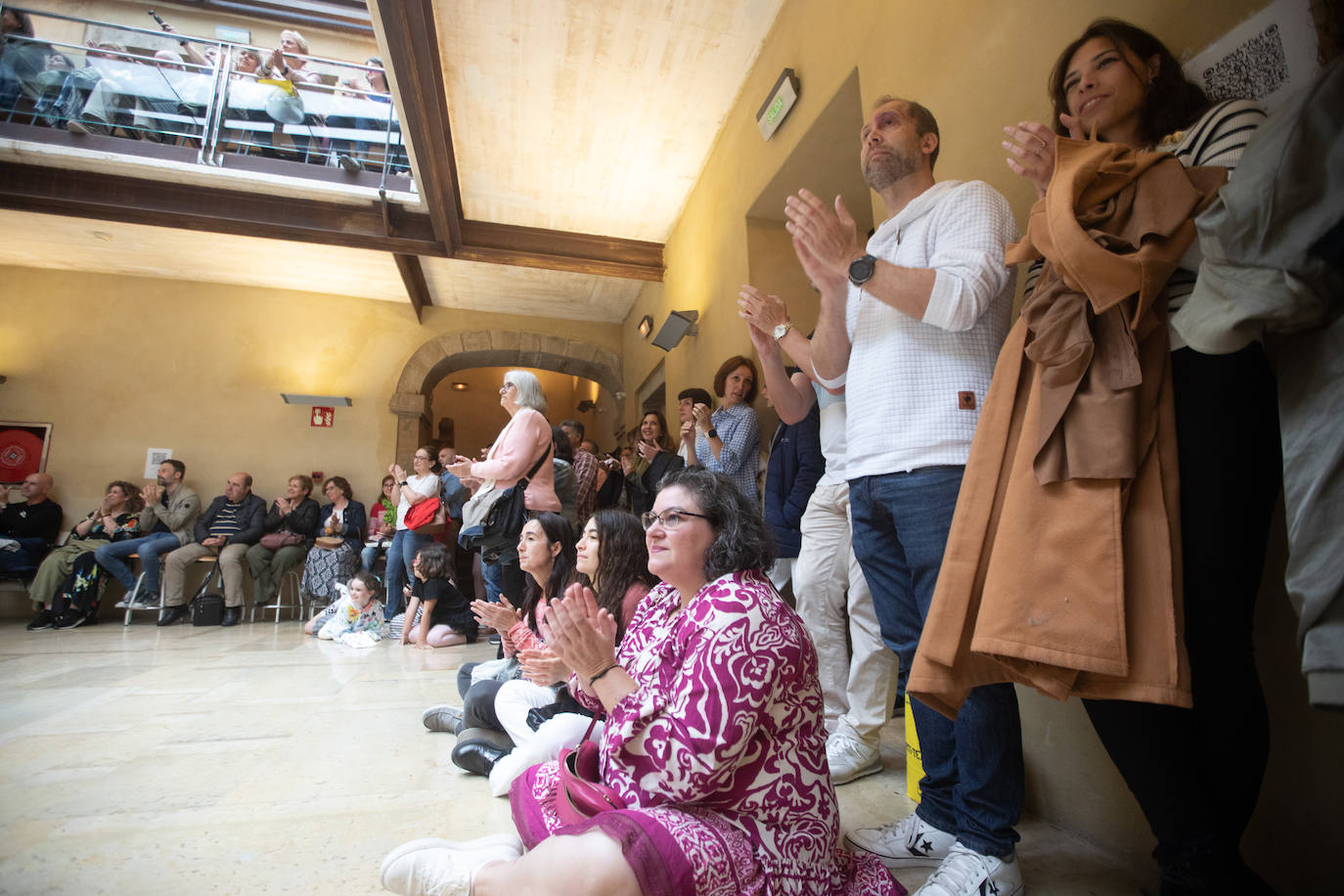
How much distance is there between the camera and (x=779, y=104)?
3.50 meters

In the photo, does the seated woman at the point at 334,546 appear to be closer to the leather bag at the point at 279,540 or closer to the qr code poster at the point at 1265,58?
the leather bag at the point at 279,540

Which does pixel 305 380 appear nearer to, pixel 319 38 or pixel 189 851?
pixel 319 38

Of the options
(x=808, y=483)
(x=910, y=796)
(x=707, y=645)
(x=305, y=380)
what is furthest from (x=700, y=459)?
(x=305, y=380)

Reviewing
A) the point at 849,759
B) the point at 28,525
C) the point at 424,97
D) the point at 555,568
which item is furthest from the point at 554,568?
the point at 28,525

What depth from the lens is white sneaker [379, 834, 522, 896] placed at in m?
1.05

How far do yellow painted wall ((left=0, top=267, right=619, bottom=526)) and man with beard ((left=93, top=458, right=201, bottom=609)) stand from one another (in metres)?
0.39

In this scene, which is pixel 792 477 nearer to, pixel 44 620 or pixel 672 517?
pixel 672 517

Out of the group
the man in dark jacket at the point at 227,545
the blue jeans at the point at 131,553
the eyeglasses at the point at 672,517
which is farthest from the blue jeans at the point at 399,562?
the eyeglasses at the point at 672,517

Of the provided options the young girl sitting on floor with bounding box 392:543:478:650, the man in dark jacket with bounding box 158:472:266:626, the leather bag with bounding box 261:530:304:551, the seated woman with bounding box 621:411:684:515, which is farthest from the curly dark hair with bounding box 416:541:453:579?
the man in dark jacket with bounding box 158:472:266:626

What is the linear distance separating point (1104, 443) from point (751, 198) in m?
3.42

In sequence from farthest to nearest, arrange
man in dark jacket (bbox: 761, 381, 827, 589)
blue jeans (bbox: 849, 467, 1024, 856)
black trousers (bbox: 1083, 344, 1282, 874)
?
man in dark jacket (bbox: 761, 381, 827, 589), blue jeans (bbox: 849, 467, 1024, 856), black trousers (bbox: 1083, 344, 1282, 874)

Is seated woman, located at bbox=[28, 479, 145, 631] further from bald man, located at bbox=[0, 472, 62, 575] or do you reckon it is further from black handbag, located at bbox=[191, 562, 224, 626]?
black handbag, located at bbox=[191, 562, 224, 626]

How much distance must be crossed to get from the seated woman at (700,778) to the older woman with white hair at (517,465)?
200 centimetres

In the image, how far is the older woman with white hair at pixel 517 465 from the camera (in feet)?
10.3
